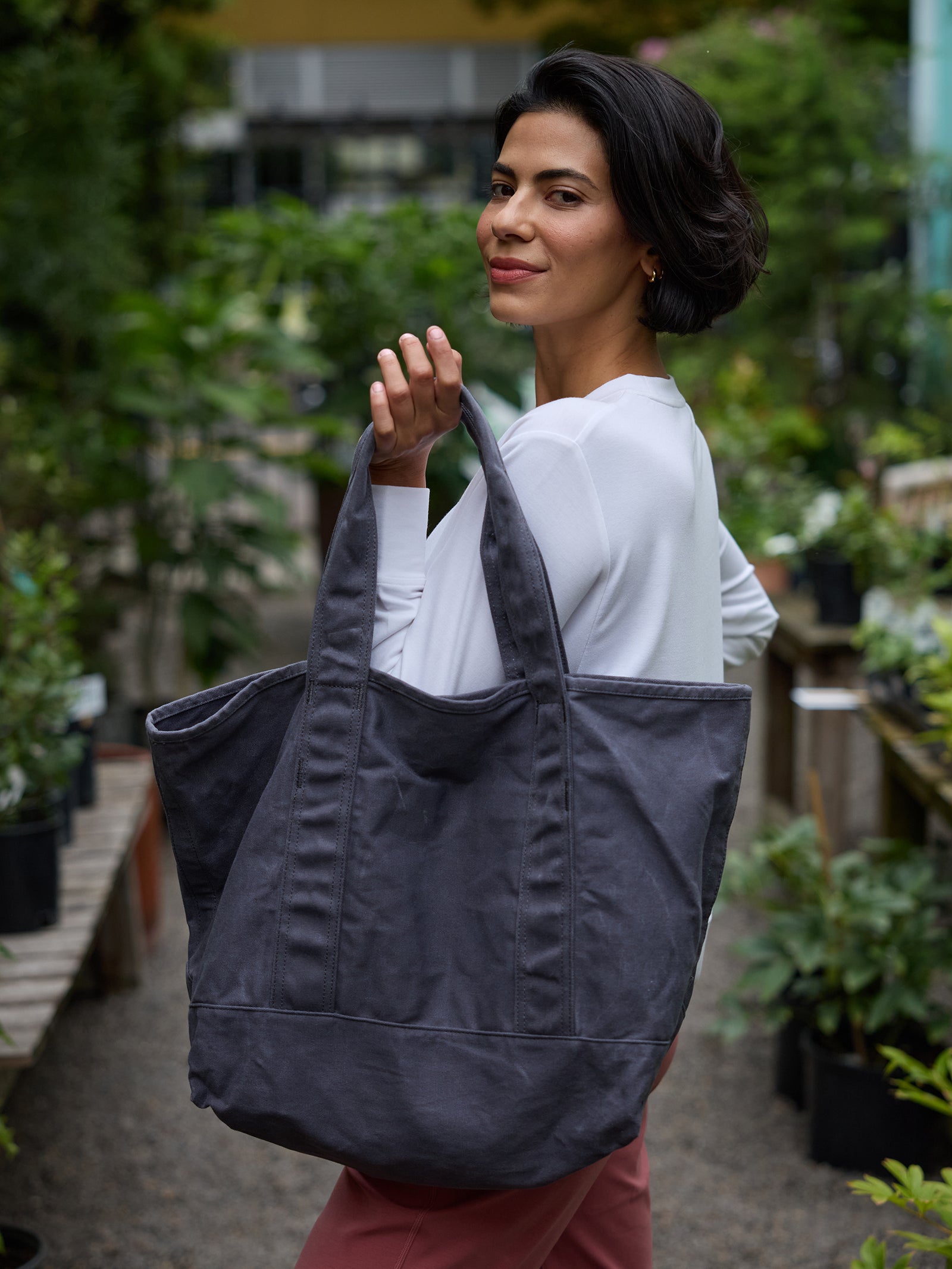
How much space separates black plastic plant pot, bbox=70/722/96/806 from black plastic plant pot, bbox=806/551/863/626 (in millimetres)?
2090

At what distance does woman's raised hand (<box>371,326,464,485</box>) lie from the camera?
3.43 ft

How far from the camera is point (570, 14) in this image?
12.2m

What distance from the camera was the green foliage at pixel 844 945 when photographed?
8.19ft

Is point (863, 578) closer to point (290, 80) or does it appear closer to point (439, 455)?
point (439, 455)

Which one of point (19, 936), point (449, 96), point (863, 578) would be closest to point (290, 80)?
point (449, 96)

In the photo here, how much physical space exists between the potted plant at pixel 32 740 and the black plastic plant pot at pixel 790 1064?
1.50 meters

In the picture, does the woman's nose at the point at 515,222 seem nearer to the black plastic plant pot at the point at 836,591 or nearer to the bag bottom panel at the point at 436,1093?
the bag bottom panel at the point at 436,1093

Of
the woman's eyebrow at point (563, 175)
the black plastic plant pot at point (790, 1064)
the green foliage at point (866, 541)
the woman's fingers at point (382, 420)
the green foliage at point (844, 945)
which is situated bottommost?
the black plastic plant pot at point (790, 1064)

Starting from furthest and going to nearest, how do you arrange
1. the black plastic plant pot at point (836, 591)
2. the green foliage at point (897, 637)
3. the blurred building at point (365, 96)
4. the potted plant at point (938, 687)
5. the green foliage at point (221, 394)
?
the blurred building at point (365, 96)
the green foliage at point (221, 394)
the black plastic plant pot at point (836, 591)
the green foliage at point (897, 637)
the potted plant at point (938, 687)

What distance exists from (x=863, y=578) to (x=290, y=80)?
12.2 metres

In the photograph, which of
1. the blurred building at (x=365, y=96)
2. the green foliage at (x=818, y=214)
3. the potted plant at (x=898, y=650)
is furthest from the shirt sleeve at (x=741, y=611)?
the blurred building at (x=365, y=96)

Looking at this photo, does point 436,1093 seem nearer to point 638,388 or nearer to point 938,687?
point 638,388

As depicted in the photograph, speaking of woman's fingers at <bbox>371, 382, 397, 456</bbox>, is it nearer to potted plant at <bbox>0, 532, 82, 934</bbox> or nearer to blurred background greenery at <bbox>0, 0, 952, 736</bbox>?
blurred background greenery at <bbox>0, 0, 952, 736</bbox>

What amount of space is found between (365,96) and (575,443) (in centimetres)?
Result: 1442
